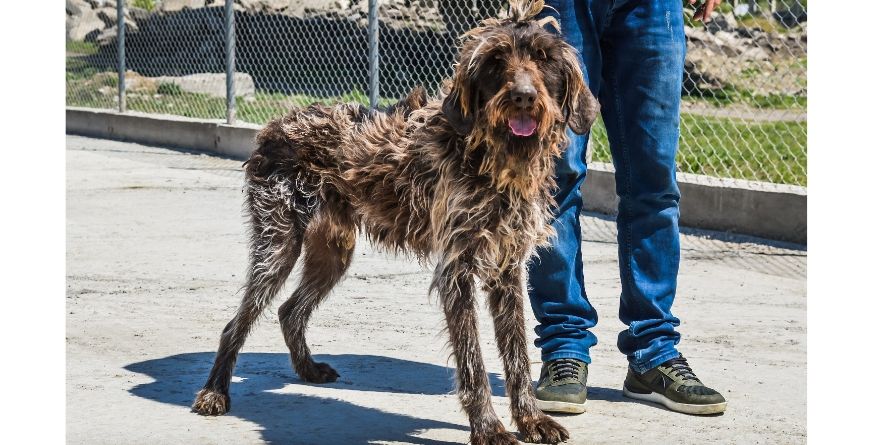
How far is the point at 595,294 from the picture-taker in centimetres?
696

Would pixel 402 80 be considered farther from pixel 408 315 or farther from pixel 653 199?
pixel 653 199

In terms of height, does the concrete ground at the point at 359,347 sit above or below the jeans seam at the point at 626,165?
below

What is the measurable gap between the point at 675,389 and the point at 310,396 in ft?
4.89

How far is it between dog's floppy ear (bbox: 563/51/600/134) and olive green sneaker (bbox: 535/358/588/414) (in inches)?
40.6

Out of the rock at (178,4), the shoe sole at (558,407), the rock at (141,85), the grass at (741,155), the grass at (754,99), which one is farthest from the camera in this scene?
the rock at (178,4)

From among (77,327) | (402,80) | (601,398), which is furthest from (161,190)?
(601,398)

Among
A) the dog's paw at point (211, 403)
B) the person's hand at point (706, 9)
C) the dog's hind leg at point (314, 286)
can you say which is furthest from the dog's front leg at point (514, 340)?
the person's hand at point (706, 9)

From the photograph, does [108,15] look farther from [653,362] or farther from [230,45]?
[653,362]

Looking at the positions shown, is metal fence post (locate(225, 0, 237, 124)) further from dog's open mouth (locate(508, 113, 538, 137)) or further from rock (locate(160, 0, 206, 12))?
dog's open mouth (locate(508, 113, 538, 137))

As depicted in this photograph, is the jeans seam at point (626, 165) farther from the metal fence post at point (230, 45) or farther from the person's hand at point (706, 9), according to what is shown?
the metal fence post at point (230, 45)

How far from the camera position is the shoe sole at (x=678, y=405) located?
4738 millimetres

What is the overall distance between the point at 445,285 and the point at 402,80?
27.9ft

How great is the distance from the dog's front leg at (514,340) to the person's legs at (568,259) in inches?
15.6

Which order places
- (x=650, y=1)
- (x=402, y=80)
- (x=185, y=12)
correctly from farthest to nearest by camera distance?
(x=185, y=12) < (x=402, y=80) < (x=650, y=1)
